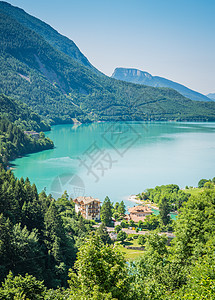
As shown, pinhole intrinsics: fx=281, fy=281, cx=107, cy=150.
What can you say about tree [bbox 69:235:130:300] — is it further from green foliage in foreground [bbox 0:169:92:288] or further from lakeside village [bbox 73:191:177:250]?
lakeside village [bbox 73:191:177:250]

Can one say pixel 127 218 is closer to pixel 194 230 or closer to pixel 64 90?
pixel 194 230

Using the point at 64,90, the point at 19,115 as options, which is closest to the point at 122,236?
the point at 19,115

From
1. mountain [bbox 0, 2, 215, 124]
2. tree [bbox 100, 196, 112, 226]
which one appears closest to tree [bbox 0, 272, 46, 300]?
tree [bbox 100, 196, 112, 226]

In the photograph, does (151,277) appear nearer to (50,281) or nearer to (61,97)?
(50,281)

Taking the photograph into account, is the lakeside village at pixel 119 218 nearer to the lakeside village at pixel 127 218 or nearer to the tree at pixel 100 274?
the lakeside village at pixel 127 218

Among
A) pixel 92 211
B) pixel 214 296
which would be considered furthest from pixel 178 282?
pixel 92 211
